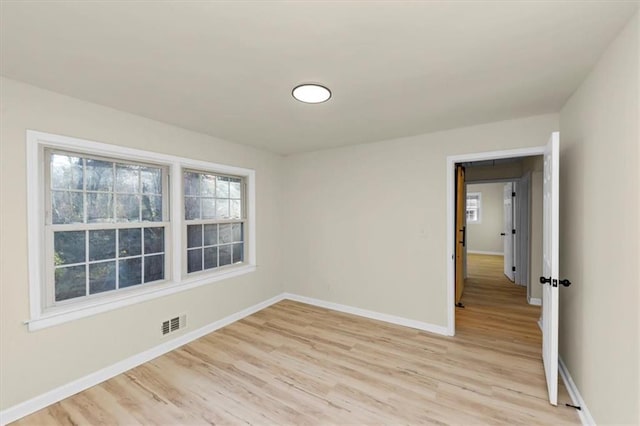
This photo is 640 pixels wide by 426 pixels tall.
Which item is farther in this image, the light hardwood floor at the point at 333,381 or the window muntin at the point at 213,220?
the window muntin at the point at 213,220

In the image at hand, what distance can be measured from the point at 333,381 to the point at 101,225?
250 cm

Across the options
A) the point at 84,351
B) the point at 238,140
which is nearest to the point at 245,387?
the point at 84,351

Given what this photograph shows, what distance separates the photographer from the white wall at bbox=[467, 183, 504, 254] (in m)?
8.77

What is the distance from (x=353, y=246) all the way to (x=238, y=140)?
7.05 ft

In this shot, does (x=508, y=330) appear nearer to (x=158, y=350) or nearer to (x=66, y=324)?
(x=158, y=350)

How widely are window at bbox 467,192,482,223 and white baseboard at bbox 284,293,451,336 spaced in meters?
7.11

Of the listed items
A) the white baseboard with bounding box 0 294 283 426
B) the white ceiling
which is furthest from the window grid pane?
the white ceiling

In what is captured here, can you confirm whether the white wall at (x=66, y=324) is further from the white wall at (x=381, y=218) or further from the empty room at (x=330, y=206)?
the white wall at (x=381, y=218)

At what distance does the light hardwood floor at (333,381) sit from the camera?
197 cm

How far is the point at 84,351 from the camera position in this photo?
2.30m

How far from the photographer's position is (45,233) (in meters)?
2.14

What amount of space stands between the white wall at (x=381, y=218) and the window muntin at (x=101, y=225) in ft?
6.69

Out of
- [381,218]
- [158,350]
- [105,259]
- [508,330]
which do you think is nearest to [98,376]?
[158,350]

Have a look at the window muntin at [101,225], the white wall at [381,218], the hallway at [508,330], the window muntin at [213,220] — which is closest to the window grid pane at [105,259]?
the window muntin at [101,225]
